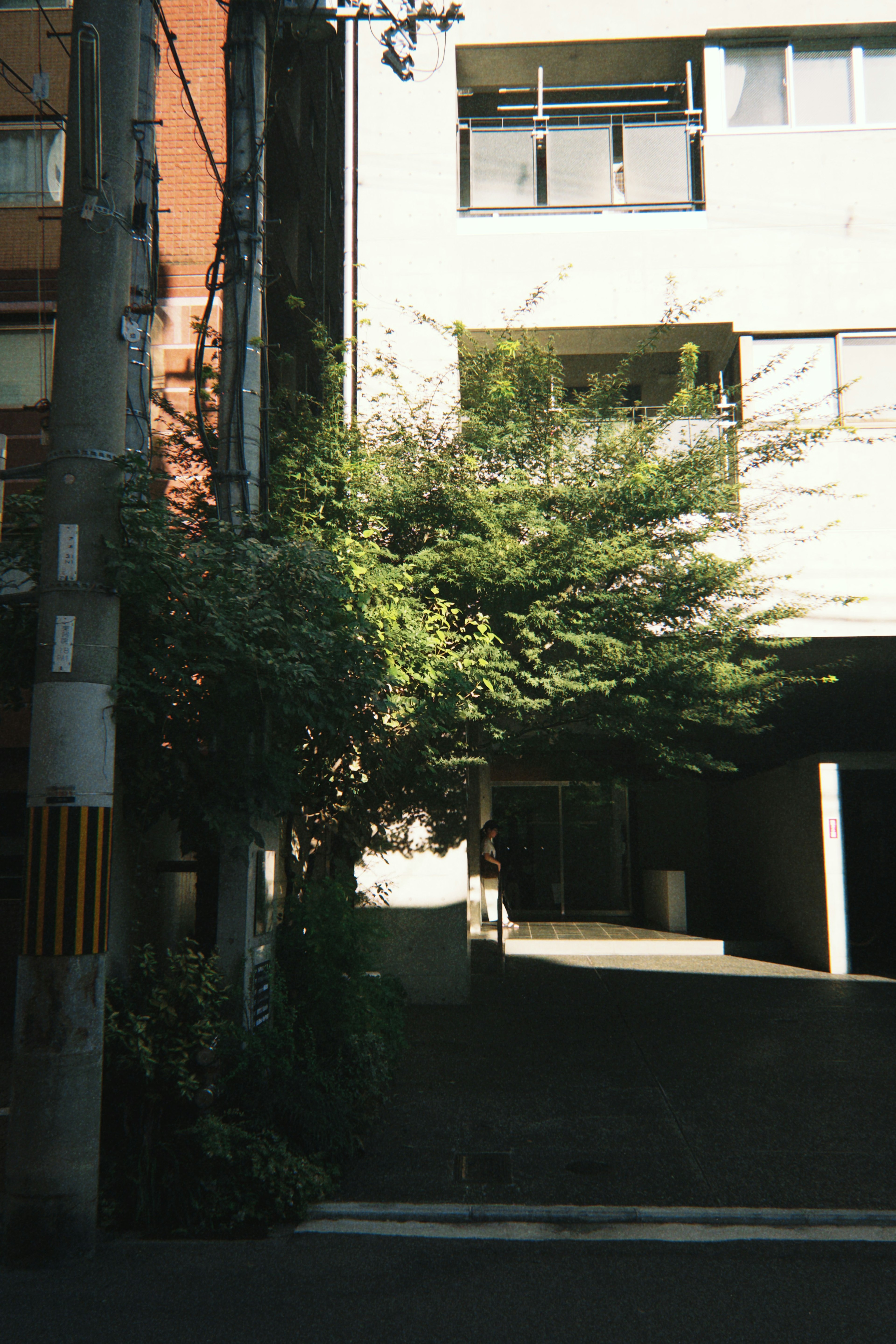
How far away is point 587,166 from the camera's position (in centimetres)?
1348


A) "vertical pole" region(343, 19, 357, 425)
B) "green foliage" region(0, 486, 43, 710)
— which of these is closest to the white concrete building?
"vertical pole" region(343, 19, 357, 425)

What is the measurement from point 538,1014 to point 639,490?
5501mm

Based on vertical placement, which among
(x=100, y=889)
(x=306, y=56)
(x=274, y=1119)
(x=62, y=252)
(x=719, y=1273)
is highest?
(x=306, y=56)

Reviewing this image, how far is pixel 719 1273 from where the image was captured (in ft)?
15.3

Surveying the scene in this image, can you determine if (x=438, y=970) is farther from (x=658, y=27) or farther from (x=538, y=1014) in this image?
(x=658, y=27)

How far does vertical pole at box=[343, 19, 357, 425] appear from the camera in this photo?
11453 mm

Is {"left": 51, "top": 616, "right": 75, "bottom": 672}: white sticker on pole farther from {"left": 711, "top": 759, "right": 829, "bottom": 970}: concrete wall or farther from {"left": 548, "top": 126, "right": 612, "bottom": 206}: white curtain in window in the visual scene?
{"left": 711, "top": 759, "right": 829, "bottom": 970}: concrete wall

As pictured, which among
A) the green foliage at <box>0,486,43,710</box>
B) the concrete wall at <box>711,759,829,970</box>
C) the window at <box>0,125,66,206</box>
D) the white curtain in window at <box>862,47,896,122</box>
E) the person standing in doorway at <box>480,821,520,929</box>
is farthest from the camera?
the person standing in doorway at <box>480,821,520,929</box>

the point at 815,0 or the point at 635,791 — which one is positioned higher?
the point at 815,0

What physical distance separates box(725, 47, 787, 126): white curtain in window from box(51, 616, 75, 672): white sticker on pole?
1205 cm

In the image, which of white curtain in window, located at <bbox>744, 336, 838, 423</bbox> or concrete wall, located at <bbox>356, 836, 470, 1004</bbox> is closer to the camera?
concrete wall, located at <bbox>356, 836, 470, 1004</bbox>

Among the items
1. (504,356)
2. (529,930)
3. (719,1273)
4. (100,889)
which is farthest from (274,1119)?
(529,930)

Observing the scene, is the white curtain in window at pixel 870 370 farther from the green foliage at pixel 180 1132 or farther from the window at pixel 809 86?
the green foliage at pixel 180 1132

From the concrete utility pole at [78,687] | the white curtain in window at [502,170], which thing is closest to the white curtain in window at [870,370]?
the white curtain in window at [502,170]
